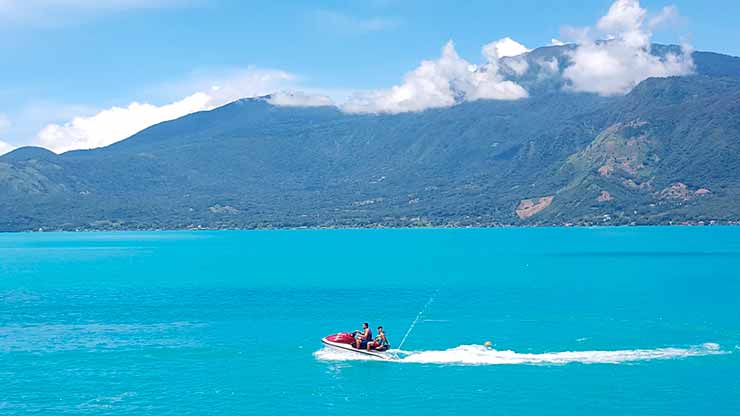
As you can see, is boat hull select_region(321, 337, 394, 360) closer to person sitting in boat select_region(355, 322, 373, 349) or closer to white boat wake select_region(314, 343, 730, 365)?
white boat wake select_region(314, 343, 730, 365)

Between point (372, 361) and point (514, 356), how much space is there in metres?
11.6

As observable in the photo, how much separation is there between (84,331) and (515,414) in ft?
161

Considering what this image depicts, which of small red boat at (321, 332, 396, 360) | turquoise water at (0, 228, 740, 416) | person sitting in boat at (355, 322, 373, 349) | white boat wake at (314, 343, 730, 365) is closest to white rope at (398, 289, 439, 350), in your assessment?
turquoise water at (0, 228, 740, 416)

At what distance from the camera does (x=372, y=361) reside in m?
69.6

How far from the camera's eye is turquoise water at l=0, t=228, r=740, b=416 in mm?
56938

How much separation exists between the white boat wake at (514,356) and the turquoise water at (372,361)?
239mm

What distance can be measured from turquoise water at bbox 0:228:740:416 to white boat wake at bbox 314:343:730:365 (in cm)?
24

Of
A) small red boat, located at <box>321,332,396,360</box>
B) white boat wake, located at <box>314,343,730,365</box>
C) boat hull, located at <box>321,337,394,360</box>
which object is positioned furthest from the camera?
small red boat, located at <box>321,332,396,360</box>

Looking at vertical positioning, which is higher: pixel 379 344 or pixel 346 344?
pixel 379 344

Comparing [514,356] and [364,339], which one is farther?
[364,339]

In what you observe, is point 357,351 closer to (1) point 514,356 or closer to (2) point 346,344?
(2) point 346,344

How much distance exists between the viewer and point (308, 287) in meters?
133

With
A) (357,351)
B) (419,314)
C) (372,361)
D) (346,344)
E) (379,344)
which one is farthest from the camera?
(419,314)

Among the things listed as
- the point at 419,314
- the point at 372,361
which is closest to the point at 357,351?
the point at 372,361
